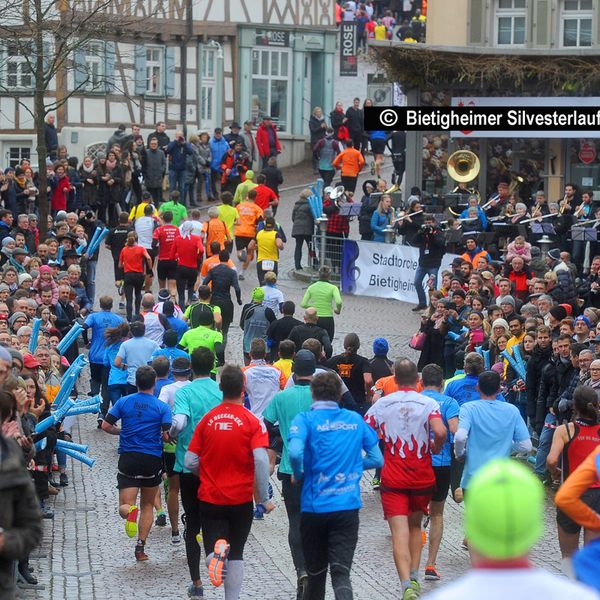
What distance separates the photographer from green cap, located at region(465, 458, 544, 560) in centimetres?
420

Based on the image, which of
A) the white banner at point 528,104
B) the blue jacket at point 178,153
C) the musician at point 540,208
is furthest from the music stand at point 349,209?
the blue jacket at point 178,153

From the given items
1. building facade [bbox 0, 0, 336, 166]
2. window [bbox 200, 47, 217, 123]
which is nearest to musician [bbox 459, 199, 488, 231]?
building facade [bbox 0, 0, 336, 166]

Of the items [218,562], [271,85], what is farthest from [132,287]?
[271,85]

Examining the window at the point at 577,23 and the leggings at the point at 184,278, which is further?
the window at the point at 577,23

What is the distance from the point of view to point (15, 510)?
6766mm

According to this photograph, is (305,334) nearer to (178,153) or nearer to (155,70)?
(178,153)

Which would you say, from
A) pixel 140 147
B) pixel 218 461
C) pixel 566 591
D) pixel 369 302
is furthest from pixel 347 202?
pixel 566 591

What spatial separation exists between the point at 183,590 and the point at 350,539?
2.41m

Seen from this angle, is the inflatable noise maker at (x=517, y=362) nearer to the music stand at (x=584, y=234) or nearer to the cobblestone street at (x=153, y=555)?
the cobblestone street at (x=153, y=555)

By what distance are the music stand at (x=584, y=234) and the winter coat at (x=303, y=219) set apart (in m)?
5.28

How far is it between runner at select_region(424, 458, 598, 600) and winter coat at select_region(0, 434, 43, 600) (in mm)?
2835

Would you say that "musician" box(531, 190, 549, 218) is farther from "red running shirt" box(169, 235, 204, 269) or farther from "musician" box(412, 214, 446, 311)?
"red running shirt" box(169, 235, 204, 269)

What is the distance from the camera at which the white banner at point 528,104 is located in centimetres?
3022

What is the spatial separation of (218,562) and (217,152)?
2669cm
